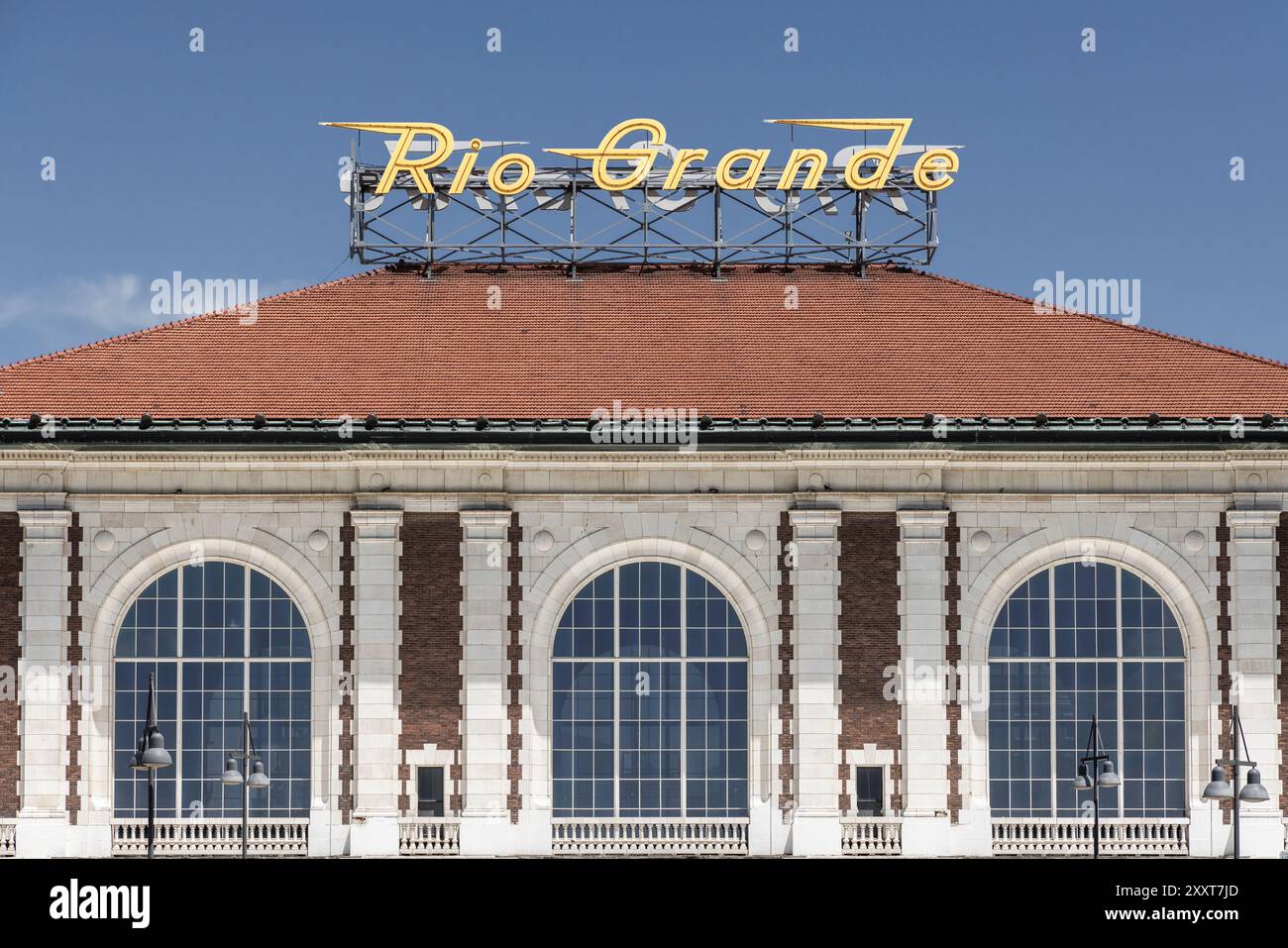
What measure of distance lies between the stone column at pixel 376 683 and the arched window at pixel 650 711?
3.85 metres

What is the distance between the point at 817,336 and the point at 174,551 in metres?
17.3

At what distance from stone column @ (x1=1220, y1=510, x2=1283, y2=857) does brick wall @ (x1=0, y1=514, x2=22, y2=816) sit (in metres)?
28.1

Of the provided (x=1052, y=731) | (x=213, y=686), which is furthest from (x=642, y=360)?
(x=1052, y=731)

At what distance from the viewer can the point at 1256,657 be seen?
142 ft

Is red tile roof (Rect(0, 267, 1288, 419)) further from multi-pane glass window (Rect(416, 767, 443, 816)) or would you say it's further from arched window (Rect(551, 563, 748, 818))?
multi-pane glass window (Rect(416, 767, 443, 816))

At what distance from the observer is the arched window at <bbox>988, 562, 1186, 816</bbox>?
43.2 metres

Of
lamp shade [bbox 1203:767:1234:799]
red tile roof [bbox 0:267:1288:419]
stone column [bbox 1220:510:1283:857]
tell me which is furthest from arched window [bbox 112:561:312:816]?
stone column [bbox 1220:510:1283:857]

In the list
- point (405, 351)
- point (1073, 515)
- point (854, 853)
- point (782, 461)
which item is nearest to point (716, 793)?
point (854, 853)

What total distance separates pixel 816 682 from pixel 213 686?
46.1ft

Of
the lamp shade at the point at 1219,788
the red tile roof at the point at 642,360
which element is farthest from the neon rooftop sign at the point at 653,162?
the lamp shade at the point at 1219,788

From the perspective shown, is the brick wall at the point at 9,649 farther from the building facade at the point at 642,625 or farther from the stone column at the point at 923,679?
the stone column at the point at 923,679

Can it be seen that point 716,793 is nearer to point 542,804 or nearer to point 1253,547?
point 542,804

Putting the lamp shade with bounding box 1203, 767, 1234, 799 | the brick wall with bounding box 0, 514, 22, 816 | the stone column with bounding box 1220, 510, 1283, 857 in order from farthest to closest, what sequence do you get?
the brick wall with bounding box 0, 514, 22, 816
the stone column with bounding box 1220, 510, 1283, 857
the lamp shade with bounding box 1203, 767, 1234, 799

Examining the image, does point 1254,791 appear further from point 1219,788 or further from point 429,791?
point 429,791
